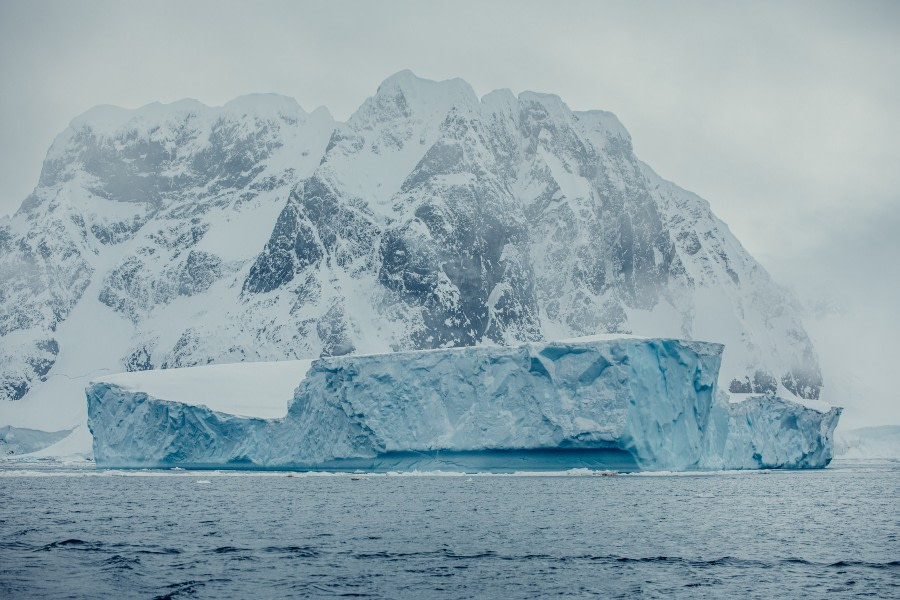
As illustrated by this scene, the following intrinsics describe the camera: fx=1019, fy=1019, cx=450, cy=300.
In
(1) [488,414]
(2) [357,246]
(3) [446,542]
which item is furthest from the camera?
(2) [357,246]

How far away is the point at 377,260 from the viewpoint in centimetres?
11900

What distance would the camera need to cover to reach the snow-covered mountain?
117 metres

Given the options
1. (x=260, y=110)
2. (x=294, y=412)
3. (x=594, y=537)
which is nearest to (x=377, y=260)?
(x=260, y=110)

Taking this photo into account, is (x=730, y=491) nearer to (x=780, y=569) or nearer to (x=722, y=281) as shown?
(x=780, y=569)

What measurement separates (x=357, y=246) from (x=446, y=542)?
3796 inches

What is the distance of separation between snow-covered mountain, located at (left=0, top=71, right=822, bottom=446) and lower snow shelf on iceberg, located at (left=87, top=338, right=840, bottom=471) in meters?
47.6

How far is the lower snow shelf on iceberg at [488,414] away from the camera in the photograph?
4941 cm

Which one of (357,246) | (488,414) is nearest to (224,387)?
(488,414)

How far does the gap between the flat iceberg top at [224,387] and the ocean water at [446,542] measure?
565 inches

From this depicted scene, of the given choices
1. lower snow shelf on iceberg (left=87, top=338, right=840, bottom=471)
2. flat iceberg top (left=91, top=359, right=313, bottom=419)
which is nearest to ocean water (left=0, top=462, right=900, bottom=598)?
lower snow shelf on iceberg (left=87, top=338, right=840, bottom=471)

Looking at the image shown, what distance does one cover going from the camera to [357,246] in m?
121

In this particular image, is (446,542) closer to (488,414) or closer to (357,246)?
(488,414)

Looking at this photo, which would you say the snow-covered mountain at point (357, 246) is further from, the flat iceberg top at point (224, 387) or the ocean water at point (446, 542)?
the ocean water at point (446, 542)

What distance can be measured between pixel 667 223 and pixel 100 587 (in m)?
134
